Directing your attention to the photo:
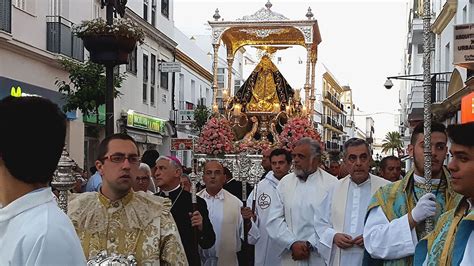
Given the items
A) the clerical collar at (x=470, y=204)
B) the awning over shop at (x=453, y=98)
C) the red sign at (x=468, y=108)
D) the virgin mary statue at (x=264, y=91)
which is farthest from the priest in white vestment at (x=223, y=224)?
the awning over shop at (x=453, y=98)

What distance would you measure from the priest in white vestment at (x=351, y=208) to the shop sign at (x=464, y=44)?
13.0ft

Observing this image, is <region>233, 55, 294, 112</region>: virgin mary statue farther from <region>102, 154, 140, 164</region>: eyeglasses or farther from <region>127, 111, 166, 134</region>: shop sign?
<region>102, 154, 140, 164</region>: eyeglasses

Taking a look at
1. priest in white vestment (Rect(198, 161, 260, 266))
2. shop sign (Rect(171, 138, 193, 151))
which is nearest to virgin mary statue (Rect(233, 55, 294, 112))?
shop sign (Rect(171, 138, 193, 151))

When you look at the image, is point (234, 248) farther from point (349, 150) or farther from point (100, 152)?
point (100, 152)

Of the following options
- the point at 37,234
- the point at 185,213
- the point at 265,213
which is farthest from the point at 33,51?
the point at 37,234

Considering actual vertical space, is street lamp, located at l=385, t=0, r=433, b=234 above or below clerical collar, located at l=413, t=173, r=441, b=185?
above

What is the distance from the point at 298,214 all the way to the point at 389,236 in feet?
8.85

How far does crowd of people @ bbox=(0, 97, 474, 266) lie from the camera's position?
2.41m

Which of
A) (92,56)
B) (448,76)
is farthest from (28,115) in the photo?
(448,76)

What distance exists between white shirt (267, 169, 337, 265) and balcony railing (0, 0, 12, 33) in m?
11.7

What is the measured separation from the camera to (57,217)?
241cm

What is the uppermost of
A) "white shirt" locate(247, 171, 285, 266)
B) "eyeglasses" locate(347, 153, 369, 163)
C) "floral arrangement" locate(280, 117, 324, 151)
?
"floral arrangement" locate(280, 117, 324, 151)

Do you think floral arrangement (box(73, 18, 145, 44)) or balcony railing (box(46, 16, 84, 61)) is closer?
floral arrangement (box(73, 18, 145, 44))

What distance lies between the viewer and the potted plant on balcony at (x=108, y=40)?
7.93m
